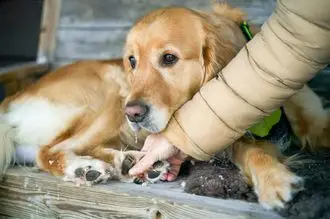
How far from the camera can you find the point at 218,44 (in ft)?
6.52

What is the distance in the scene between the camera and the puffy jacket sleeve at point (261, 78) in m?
1.39

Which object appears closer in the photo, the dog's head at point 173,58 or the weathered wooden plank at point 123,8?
the dog's head at point 173,58

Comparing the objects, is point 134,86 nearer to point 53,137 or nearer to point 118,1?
point 53,137

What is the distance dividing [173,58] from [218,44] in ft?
0.68

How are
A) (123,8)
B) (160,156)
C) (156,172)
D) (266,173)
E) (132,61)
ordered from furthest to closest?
(123,8), (132,61), (156,172), (160,156), (266,173)

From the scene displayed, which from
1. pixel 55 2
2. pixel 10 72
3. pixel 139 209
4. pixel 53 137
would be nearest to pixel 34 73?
pixel 10 72

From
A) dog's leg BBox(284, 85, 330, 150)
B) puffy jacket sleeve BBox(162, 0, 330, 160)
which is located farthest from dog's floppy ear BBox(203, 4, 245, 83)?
dog's leg BBox(284, 85, 330, 150)

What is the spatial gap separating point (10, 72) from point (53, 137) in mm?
1221

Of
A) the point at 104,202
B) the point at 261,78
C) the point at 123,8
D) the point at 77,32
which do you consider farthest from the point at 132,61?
the point at 77,32

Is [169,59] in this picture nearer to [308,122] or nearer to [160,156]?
[160,156]

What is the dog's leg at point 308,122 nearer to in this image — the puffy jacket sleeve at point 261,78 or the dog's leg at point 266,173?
the dog's leg at point 266,173

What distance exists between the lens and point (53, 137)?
90.5 inches

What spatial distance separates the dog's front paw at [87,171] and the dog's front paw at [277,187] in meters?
0.67

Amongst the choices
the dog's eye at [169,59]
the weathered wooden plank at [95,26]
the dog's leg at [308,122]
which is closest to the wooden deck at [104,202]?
the dog's eye at [169,59]
